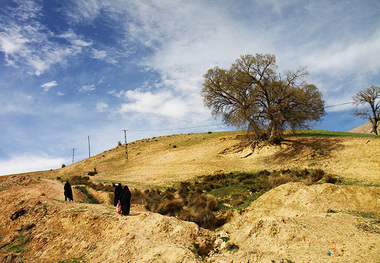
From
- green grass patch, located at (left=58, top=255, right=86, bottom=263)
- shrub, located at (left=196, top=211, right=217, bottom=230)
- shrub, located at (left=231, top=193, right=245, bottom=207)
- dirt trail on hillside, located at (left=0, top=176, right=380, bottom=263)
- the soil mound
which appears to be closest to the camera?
the soil mound

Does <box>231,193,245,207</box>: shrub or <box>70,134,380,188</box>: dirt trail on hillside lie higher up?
<box>70,134,380,188</box>: dirt trail on hillside

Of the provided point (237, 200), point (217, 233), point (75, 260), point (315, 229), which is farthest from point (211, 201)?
point (75, 260)

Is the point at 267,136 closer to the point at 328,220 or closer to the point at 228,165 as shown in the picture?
the point at 228,165

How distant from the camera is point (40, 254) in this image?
10.1 m

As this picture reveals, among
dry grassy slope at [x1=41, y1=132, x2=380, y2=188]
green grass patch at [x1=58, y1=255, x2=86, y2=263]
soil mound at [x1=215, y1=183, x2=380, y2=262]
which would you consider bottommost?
green grass patch at [x1=58, y1=255, x2=86, y2=263]

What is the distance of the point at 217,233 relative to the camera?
33.7ft

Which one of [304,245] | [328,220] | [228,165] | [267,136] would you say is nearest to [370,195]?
[328,220]

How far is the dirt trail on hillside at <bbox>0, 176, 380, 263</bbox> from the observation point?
24.9 feet

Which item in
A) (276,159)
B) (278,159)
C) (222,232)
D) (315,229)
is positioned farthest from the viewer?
(276,159)

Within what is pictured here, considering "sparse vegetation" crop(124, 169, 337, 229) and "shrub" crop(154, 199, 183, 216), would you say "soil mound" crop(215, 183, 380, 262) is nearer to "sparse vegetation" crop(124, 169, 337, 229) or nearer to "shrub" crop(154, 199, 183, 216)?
"sparse vegetation" crop(124, 169, 337, 229)

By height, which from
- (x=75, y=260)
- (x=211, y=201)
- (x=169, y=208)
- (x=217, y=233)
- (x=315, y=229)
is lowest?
(x=75, y=260)

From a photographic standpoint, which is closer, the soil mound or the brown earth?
the soil mound

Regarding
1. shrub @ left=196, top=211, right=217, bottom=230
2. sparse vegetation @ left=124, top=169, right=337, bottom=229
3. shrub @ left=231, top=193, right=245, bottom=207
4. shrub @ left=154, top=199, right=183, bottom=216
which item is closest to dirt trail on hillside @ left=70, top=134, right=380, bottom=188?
sparse vegetation @ left=124, top=169, right=337, bottom=229

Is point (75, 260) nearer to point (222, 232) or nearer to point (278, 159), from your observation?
point (222, 232)
